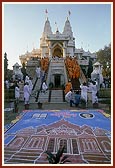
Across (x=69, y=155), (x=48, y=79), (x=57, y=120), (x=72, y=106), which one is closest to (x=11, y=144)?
(x=69, y=155)

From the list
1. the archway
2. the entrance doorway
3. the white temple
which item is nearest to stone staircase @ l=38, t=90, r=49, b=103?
the white temple

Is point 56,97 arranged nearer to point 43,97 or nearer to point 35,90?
point 43,97

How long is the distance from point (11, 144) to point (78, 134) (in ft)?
6.35

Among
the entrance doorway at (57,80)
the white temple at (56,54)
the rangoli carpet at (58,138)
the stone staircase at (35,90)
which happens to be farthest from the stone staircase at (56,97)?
the entrance doorway at (57,80)

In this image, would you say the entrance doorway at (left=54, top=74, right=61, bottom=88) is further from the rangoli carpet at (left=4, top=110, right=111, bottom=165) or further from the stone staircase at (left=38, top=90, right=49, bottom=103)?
the rangoli carpet at (left=4, top=110, right=111, bottom=165)

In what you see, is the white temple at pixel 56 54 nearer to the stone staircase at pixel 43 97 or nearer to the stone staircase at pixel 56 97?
the stone staircase at pixel 56 97

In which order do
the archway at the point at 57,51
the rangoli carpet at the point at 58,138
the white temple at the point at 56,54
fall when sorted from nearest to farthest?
the rangoli carpet at the point at 58,138
the white temple at the point at 56,54
the archway at the point at 57,51

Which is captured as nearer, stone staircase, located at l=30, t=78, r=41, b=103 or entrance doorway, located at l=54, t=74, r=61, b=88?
stone staircase, located at l=30, t=78, r=41, b=103

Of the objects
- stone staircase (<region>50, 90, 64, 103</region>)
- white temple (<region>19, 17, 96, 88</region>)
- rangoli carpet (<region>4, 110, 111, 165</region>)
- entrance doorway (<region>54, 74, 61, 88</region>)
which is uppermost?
white temple (<region>19, 17, 96, 88</region>)

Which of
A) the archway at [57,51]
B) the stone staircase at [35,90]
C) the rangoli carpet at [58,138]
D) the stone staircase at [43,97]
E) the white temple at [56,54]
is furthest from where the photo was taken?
the archway at [57,51]

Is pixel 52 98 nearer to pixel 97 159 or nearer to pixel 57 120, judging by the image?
pixel 57 120

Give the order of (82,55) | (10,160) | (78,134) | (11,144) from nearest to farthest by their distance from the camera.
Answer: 1. (10,160)
2. (11,144)
3. (78,134)
4. (82,55)

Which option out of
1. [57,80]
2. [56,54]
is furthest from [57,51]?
[57,80]

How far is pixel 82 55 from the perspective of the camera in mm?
43188
